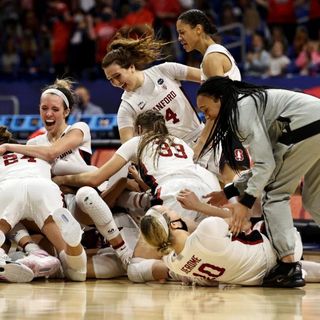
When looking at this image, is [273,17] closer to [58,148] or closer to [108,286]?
[58,148]

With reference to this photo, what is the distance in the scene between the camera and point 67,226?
6.16m

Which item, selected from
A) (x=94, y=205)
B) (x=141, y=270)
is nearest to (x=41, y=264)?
(x=94, y=205)

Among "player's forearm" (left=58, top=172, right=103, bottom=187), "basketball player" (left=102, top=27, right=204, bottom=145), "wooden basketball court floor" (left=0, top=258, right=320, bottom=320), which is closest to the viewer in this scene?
"wooden basketball court floor" (left=0, top=258, right=320, bottom=320)

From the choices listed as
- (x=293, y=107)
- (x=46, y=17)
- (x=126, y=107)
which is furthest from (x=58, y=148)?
(x=46, y=17)

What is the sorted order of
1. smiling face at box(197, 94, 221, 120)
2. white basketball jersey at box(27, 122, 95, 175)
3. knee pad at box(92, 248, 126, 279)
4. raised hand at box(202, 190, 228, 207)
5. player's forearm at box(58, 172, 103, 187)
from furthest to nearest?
white basketball jersey at box(27, 122, 95, 175)
player's forearm at box(58, 172, 103, 187)
knee pad at box(92, 248, 126, 279)
raised hand at box(202, 190, 228, 207)
smiling face at box(197, 94, 221, 120)

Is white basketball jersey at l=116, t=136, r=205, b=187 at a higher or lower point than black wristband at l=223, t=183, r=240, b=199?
higher

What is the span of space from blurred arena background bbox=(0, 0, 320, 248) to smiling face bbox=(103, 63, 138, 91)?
4428mm

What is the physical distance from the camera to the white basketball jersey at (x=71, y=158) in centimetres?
712

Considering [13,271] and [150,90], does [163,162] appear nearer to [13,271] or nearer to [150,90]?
[150,90]

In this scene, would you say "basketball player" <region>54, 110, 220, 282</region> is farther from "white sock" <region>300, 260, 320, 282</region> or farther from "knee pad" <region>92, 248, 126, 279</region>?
"white sock" <region>300, 260, 320, 282</region>

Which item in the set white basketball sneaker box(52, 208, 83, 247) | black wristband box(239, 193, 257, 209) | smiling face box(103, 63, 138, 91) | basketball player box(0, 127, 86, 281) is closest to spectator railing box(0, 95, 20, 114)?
smiling face box(103, 63, 138, 91)

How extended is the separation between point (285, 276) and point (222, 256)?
1.65 feet

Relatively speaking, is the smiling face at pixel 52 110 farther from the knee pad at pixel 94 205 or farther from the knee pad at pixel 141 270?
the knee pad at pixel 141 270

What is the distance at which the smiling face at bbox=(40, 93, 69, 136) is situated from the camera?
7.18 m
